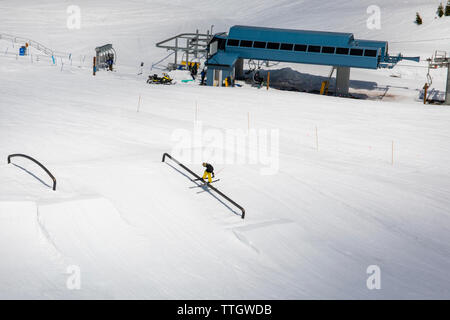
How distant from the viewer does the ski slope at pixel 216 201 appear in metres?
8.52

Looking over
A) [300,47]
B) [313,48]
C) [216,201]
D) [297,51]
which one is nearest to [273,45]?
[297,51]

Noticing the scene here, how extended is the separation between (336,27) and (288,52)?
1425 inches

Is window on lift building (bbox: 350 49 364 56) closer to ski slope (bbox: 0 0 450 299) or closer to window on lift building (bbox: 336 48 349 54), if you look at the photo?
window on lift building (bbox: 336 48 349 54)

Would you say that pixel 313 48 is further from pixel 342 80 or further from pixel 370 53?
pixel 370 53

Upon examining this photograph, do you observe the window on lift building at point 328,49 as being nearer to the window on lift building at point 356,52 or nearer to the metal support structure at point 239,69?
the window on lift building at point 356,52

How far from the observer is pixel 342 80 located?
110ft

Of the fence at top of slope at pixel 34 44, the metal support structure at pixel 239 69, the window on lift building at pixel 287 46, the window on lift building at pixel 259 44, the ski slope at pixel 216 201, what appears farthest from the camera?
the fence at top of slope at pixel 34 44

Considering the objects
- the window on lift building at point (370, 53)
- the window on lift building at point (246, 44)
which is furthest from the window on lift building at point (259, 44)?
the window on lift building at point (370, 53)

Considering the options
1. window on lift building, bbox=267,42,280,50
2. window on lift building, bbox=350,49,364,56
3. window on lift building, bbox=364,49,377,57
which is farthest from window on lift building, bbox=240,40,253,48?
window on lift building, bbox=364,49,377,57

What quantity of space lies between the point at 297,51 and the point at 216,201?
2452 centimetres

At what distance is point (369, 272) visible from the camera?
937 cm

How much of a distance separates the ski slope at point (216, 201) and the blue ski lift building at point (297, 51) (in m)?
7.42
